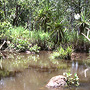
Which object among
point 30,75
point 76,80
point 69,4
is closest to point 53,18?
point 69,4

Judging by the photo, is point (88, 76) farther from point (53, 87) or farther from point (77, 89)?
point (53, 87)

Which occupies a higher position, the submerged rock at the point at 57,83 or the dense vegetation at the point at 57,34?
the dense vegetation at the point at 57,34


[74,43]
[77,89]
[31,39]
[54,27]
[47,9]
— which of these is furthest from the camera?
[47,9]

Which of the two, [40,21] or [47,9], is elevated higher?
[47,9]

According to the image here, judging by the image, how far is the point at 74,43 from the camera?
10914 millimetres

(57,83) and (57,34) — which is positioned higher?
(57,34)

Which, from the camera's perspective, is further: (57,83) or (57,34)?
(57,34)

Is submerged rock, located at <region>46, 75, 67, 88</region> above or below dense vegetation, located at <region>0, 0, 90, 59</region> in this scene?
below

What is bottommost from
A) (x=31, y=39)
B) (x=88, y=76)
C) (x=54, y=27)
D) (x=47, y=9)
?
(x=88, y=76)

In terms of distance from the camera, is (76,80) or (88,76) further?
(88,76)

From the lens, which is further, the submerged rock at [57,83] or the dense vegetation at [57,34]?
the dense vegetation at [57,34]

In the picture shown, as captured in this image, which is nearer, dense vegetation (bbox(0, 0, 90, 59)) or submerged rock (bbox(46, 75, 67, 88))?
submerged rock (bbox(46, 75, 67, 88))

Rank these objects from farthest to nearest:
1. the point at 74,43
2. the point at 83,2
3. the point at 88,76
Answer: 1. the point at 83,2
2. the point at 74,43
3. the point at 88,76

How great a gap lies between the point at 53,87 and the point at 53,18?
8250mm
